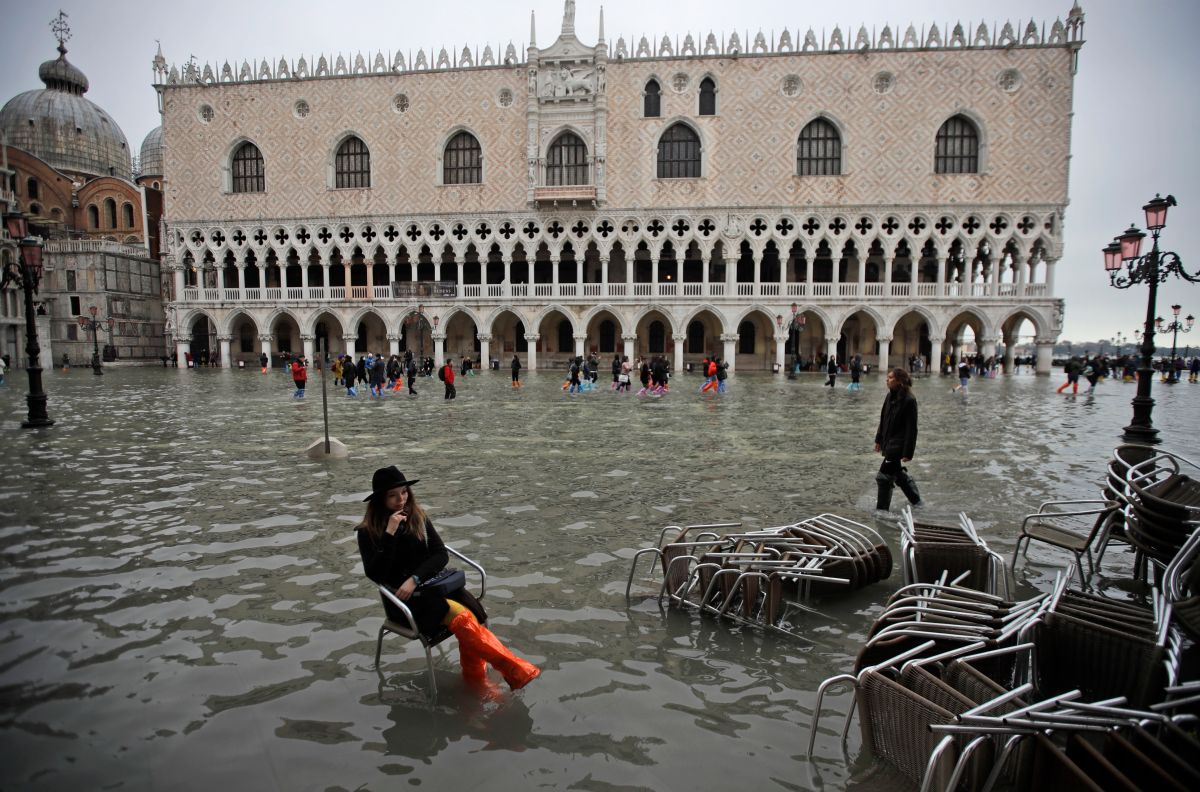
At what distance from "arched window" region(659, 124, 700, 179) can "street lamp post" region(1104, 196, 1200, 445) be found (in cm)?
2669

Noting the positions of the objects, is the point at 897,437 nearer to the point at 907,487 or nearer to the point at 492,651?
the point at 907,487

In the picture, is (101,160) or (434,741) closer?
(434,741)

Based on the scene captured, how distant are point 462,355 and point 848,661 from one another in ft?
127

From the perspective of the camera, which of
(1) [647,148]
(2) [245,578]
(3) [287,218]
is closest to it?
(2) [245,578]

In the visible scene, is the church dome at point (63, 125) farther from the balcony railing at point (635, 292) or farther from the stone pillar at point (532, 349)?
the stone pillar at point (532, 349)

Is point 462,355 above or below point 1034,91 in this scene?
below

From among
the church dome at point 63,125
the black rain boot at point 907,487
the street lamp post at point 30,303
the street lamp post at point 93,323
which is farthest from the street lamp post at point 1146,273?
the church dome at point 63,125

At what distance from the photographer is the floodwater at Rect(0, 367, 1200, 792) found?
3.17m

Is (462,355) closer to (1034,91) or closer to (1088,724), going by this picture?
(1034,91)

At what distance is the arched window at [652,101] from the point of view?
3622 centimetres

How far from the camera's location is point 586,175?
37312mm

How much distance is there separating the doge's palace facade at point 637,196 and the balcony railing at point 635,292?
0.13 m

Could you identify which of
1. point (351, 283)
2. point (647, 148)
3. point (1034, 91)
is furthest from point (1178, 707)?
point (351, 283)

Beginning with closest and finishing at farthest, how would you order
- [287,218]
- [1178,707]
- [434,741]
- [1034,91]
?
1. [1178,707]
2. [434,741]
3. [1034,91]
4. [287,218]
